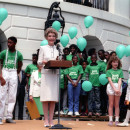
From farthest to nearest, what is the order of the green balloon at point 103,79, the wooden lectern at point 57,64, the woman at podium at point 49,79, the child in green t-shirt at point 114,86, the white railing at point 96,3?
the white railing at point 96,3, the green balloon at point 103,79, the child in green t-shirt at point 114,86, the woman at podium at point 49,79, the wooden lectern at point 57,64

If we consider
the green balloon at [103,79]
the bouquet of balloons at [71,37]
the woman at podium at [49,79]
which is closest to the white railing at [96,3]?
the bouquet of balloons at [71,37]

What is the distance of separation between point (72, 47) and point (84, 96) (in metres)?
1.37

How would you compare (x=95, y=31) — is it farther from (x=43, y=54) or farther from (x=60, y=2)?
(x=43, y=54)

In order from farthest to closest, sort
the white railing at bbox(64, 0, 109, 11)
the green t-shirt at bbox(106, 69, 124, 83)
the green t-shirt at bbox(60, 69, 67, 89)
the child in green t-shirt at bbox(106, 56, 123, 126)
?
the white railing at bbox(64, 0, 109, 11) < the green t-shirt at bbox(60, 69, 67, 89) < the green t-shirt at bbox(106, 69, 124, 83) < the child in green t-shirt at bbox(106, 56, 123, 126)

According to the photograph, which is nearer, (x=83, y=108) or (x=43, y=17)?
(x=83, y=108)

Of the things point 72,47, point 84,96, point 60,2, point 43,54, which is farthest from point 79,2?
point 43,54

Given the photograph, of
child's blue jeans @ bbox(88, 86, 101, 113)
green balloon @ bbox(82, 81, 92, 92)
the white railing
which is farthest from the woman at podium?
Answer: the white railing

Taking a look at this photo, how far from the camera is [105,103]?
10.3 meters

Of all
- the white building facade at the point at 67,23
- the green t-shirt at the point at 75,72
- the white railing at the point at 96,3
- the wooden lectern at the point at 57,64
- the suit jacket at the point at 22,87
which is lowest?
the suit jacket at the point at 22,87

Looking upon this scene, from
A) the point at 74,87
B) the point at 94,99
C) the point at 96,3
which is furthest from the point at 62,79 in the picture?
the point at 96,3

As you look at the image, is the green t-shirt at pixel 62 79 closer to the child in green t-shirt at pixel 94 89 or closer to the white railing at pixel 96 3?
the child in green t-shirt at pixel 94 89

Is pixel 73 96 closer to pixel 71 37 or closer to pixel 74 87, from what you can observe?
pixel 74 87

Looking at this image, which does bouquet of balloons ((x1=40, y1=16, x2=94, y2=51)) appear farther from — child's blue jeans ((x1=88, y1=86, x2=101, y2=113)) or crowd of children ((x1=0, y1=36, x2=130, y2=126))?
child's blue jeans ((x1=88, y1=86, x2=101, y2=113))

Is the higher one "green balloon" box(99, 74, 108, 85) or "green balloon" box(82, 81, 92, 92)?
"green balloon" box(99, 74, 108, 85)
